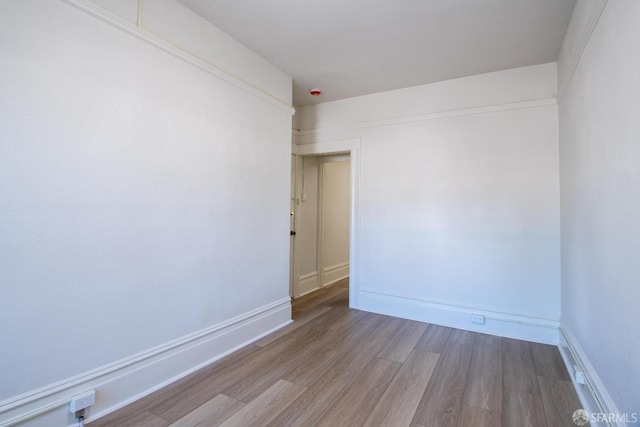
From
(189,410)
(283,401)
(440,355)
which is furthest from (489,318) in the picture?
(189,410)

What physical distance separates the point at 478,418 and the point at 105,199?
8.58 ft

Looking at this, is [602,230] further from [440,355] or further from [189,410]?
[189,410]

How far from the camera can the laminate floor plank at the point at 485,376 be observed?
203cm

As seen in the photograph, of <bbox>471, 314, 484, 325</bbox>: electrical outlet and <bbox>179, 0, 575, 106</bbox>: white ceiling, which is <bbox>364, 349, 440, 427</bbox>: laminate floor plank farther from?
<bbox>179, 0, 575, 106</bbox>: white ceiling

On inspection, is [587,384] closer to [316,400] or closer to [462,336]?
[462,336]

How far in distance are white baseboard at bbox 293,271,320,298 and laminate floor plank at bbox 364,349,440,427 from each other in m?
2.09

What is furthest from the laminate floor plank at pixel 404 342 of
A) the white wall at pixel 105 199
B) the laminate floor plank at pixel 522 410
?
the white wall at pixel 105 199

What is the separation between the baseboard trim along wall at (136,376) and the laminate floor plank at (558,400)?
7.55 feet

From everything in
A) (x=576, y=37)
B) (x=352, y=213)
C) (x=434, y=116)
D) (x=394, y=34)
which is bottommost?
(x=352, y=213)

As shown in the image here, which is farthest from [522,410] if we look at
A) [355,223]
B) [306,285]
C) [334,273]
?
[334,273]

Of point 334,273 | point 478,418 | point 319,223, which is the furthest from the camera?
point 334,273

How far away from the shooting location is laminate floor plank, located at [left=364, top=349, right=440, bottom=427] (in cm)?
184

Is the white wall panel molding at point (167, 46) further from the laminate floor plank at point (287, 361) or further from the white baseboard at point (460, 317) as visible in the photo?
the white baseboard at point (460, 317)

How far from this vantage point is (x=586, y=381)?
6.19 ft
